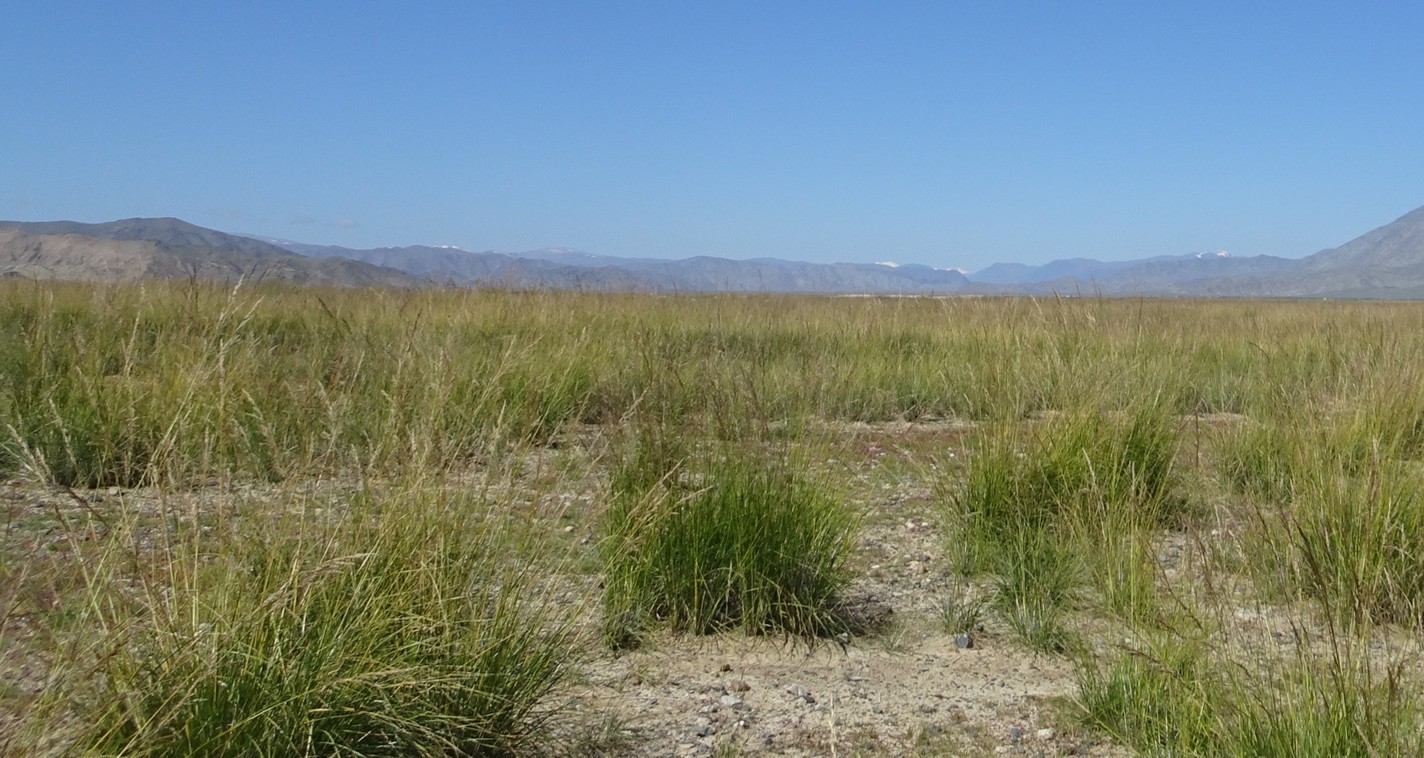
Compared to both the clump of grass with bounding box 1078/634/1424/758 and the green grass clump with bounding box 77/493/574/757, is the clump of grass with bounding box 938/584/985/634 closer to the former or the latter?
the clump of grass with bounding box 1078/634/1424/758

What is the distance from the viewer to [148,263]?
11.8m

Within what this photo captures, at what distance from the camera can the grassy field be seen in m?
2.13

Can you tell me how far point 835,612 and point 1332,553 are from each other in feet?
5.30

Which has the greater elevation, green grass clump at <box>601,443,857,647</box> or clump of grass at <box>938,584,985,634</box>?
green grass clump at <box>601,443,857,647</box>

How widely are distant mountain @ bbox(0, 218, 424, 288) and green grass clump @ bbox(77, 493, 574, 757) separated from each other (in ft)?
8.39

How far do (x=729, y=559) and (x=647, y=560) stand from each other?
0.27 m

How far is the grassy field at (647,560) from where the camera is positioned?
213 centimetres

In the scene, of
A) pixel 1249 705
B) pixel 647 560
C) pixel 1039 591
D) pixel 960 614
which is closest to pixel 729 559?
pixel 647 560

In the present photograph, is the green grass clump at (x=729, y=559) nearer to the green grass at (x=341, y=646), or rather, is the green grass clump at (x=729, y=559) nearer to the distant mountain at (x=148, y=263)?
the green grass at (x=341, y=646)

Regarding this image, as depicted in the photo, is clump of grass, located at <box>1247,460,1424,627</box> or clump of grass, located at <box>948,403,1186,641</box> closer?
clump of grass, located at <box>1247,460,1424,627</box>

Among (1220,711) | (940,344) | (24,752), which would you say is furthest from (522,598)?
(940,344)

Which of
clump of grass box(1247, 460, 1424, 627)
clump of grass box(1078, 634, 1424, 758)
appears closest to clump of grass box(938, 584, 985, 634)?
clump of grass box(1078, 634, 1424, 758)

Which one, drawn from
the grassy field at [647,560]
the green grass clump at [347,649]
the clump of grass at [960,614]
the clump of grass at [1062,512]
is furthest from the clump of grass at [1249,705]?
the green grass clump at [347,649]

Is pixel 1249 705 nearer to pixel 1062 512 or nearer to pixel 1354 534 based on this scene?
pixel 1354 534
